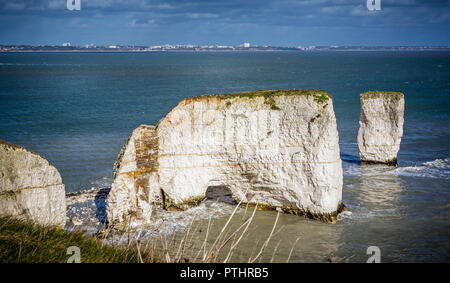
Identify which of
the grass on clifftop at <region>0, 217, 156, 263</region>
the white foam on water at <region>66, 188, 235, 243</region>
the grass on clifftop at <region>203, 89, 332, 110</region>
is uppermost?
the grass on clifftop at <region>203, 89, 332, 110</region>

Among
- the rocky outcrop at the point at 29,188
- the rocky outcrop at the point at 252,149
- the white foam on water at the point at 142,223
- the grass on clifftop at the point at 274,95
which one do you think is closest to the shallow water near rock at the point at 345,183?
the white foam on water at the point at 142,223

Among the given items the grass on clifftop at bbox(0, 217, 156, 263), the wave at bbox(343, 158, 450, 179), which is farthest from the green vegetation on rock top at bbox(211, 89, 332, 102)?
the grass on clifftop at bbox(0, 217, 156, 263)

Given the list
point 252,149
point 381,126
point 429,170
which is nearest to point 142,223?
point 252,149

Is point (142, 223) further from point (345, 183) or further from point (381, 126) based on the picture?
point (381, 126)

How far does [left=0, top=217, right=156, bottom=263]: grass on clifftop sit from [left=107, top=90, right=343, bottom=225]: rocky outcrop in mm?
6863

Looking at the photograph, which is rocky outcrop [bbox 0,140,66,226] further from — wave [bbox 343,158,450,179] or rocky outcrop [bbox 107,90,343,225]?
wave [bbox 343,158,450,179]

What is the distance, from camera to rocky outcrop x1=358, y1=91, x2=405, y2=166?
25281mm

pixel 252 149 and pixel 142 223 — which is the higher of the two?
pixel 252 149

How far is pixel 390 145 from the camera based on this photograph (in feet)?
84.5

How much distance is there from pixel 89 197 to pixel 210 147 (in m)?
6.76

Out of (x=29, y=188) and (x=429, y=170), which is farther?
(x=429, y=170)

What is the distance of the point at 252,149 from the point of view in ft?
57.8

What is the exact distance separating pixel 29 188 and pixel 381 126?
19.7 m

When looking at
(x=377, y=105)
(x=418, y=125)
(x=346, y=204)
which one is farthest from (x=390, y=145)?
(x=418, y=125)
